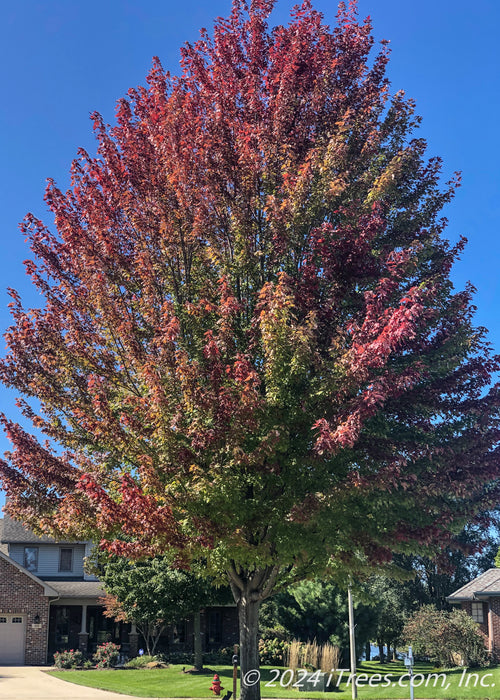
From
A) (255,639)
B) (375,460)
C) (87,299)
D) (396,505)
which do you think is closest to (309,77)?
(87,299)

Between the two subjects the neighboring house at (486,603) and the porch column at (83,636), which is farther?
the porch column at (83,636)

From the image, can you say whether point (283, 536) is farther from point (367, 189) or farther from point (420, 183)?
point (420, 183)

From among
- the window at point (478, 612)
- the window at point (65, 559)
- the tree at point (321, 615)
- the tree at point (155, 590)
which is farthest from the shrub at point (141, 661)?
the window at point (478, 612)

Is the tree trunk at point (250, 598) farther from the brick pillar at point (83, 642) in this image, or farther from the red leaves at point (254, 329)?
the brick pillar at point (83, 642)

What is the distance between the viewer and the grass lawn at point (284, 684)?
20.9 metres

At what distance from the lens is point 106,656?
104 feet

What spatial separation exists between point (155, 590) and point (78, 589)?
9.57 meters

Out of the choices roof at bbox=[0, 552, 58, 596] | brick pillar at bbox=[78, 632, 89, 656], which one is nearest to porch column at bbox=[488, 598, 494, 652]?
brick pillar at bbox=[78, 632, 89, 656]

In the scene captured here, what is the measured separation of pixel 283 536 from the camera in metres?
11.3

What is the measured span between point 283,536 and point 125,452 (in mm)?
3010

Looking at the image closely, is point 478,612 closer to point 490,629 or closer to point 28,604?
point 490,629

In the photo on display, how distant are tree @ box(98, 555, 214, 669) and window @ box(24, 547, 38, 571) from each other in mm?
9584

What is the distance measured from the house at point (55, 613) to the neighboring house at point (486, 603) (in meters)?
Answer: 12.4

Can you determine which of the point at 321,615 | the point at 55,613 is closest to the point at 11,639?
the point at 55,613
